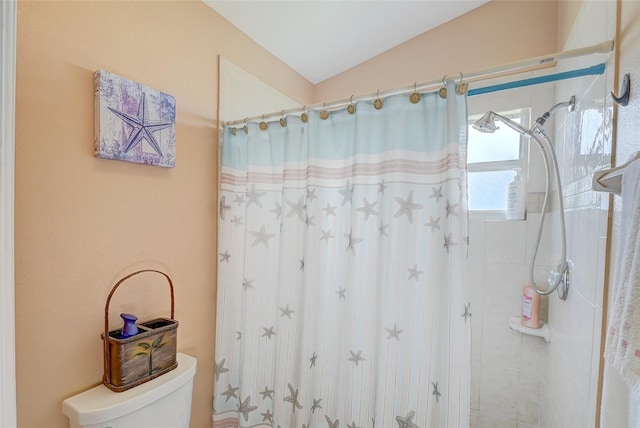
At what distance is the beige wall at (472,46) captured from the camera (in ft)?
5.13

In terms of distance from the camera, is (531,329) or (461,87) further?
(531,329)

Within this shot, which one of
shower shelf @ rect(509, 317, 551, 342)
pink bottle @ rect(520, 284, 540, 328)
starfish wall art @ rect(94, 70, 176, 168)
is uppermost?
starfish wall art @ rect(94, 70, 176, 168)

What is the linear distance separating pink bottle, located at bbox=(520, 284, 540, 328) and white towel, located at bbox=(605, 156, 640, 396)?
1.23 metres

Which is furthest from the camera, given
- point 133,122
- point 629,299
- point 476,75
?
point 133,122

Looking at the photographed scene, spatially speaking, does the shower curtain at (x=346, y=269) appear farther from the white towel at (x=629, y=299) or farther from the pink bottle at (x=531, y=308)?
the pink bottle at (x=531, y=308)

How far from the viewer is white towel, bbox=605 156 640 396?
46 centimetres

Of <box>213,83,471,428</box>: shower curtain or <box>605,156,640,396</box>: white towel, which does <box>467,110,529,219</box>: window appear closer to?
<box>213,83,471,428</box>: shower curtain

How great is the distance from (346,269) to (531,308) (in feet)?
3.73

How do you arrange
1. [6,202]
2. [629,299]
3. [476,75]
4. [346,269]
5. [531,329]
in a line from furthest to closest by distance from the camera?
[531,329], [346,269], [476,75], [6,202], [629,299]

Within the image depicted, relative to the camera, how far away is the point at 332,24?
5.38 ft

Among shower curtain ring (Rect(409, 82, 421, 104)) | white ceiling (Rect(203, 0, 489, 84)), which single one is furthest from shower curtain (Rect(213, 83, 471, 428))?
white ceiling (Rect(203, 0, 489, 84))

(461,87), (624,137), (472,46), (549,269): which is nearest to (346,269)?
(461,87)

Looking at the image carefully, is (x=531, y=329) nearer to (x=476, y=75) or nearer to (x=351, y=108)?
(x=476, y=75)

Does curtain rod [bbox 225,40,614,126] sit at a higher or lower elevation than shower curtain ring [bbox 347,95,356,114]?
higher
